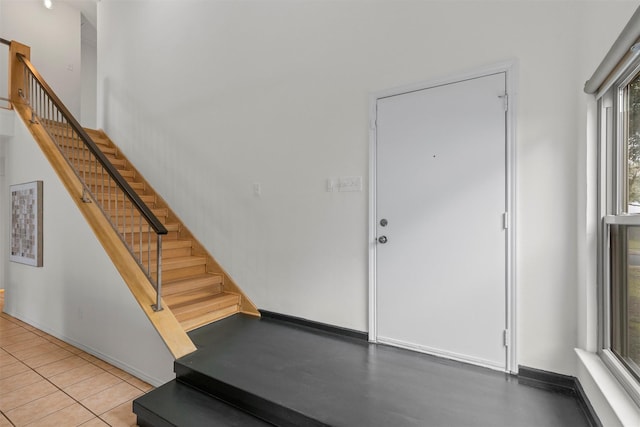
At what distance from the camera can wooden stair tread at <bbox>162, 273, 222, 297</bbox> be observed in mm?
3139

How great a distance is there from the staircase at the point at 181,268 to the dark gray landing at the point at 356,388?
493 mm

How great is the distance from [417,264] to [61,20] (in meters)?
7.71

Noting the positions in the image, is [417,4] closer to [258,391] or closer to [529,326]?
[529,326]

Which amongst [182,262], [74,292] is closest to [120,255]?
[182,262]

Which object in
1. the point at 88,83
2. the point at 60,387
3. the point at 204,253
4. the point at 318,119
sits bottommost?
the point at 60,387

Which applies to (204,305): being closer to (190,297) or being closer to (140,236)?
(190,297)

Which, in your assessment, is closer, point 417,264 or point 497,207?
point 497,207

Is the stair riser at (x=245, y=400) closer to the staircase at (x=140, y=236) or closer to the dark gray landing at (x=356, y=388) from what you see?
the dark gray landing at (x=356, y=388)

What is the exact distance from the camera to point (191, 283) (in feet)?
10.9

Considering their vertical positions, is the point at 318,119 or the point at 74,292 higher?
the point at 318,119

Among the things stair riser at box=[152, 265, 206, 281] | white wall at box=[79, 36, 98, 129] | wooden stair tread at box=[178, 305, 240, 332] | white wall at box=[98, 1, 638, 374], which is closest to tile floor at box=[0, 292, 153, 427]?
wooden stair tread at box=[178, 305, 240, 332]

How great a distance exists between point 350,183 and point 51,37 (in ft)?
21.9

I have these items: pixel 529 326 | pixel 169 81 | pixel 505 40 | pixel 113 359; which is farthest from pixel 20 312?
pixel 505 40

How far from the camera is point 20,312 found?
4.11 metres
